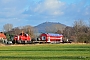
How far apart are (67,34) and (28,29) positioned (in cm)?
2757

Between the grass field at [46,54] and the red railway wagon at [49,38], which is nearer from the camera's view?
the grass field at [46,54]

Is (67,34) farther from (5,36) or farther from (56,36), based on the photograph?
(5,36)

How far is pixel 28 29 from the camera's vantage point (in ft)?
642

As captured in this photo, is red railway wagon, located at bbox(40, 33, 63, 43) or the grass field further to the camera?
red railway wagon, located at bbox(40, 33, 63, 43)

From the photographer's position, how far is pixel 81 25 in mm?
158750

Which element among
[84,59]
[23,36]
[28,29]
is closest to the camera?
[84,59]

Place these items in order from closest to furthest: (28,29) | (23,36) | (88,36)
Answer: (88,36), (23,36), (28,29)

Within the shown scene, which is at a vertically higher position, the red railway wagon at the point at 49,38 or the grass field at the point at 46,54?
the red railway wagon at the point at 49,38

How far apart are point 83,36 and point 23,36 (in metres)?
33.5

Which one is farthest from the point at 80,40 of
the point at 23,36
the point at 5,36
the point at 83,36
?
the point at 5,36

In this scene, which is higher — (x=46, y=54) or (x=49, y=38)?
(x=49, y=38)

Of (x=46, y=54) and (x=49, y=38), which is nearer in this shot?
(x=46, y=54)

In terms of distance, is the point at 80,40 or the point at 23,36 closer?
the point at 80,40

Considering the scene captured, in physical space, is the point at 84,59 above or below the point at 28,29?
below
